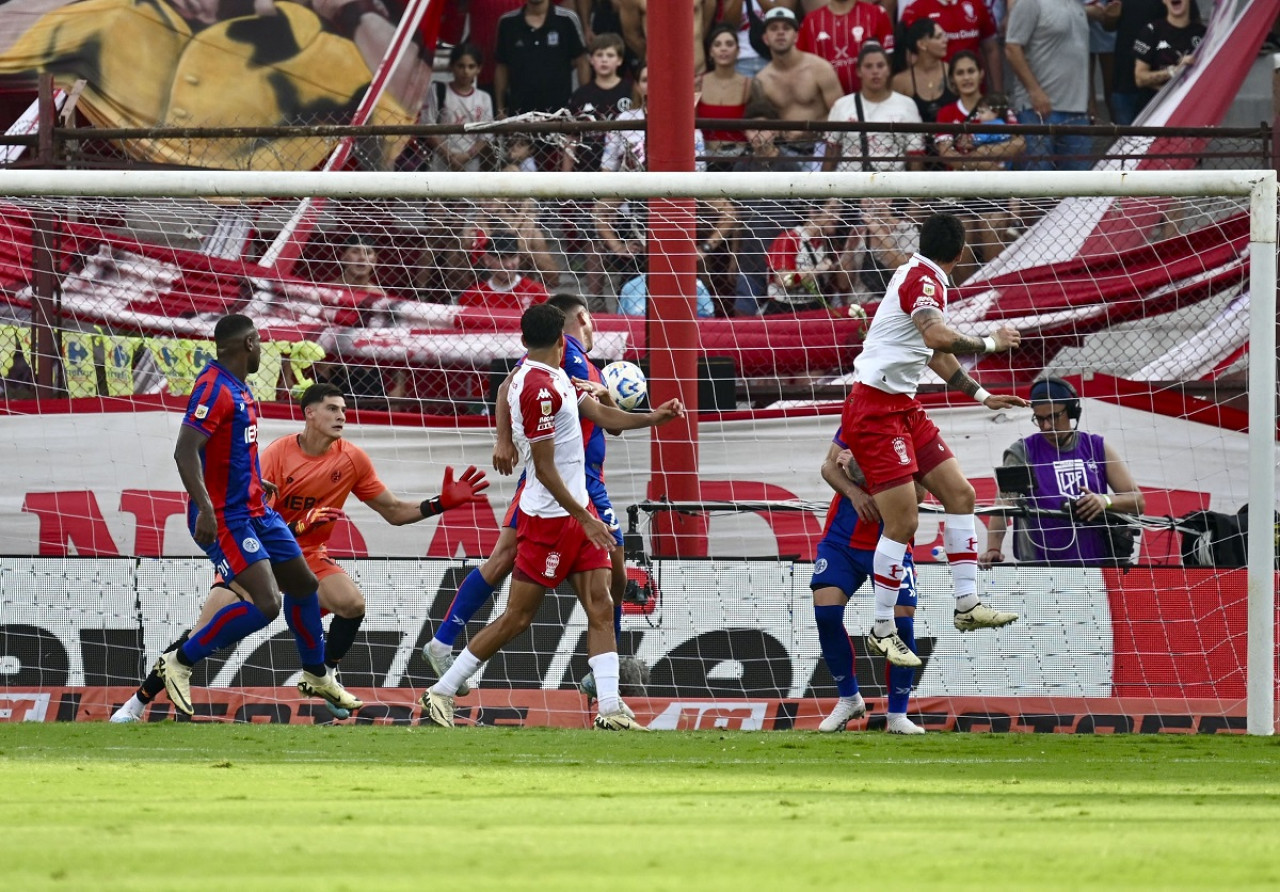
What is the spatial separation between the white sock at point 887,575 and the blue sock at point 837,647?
483 millimetres

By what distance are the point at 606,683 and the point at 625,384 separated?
208 cm

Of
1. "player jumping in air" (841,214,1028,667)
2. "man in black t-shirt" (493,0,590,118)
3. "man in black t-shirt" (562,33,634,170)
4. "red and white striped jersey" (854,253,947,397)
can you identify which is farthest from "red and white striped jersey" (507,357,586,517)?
"man in black t-shirt" (493,0,590,118)

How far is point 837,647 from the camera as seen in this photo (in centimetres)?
936

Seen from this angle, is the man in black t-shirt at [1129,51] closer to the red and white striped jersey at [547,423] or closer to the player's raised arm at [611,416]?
the player's raised arm at [611,416]

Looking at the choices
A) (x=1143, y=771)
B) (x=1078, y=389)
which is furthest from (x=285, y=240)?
(x=1143, y=771)

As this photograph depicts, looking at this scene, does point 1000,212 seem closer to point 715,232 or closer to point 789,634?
point 715,232

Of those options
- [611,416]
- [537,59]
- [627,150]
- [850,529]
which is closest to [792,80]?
[627,150]

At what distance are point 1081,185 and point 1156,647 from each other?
265 centimetres

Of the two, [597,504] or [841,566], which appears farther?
[597,504]

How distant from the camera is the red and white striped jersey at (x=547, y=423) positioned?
8.91m

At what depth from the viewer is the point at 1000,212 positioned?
12.4 metres

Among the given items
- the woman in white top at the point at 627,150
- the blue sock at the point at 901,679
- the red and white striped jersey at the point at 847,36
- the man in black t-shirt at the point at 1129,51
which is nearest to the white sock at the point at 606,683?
the blue sock at the point at 901,679

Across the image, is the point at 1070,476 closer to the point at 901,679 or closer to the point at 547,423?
the point at 901,679

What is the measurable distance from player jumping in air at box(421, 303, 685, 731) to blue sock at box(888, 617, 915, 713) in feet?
4.46
